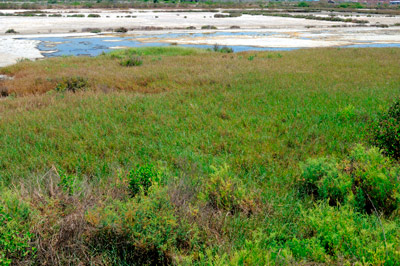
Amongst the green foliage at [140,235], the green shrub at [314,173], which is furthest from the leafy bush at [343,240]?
the green foliage at [140,235]

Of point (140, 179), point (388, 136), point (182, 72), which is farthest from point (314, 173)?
point (182, 72)

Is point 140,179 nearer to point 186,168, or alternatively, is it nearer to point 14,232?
point 186,168

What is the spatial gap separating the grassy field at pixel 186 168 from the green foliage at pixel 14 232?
14 millimetres

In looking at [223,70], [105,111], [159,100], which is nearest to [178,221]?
[105,111]

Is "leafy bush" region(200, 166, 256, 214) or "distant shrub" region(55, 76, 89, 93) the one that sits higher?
"distant shrub" region(55, 76, 89, 93)

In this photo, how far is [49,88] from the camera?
12.5 meters

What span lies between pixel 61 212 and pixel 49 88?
404 inches

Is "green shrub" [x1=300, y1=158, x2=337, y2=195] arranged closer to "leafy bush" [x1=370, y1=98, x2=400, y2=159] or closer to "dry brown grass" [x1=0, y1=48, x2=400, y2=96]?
"leafy bush" [x1=370, y1=98, x2=400, y2=159]

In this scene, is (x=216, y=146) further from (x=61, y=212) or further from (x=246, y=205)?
(x=61, y=212)

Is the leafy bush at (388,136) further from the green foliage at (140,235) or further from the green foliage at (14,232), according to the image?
the green foliage at (14,232)

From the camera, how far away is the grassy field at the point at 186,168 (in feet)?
10.9

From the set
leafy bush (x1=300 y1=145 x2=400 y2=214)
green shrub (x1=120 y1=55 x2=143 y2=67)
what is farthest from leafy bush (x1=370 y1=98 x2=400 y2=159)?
green shrub (x1=120 y1=55 x2=143 y2=67)

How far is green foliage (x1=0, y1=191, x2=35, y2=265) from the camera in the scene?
9.76 feet

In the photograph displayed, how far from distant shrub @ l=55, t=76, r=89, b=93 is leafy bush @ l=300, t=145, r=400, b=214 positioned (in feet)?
31.2
